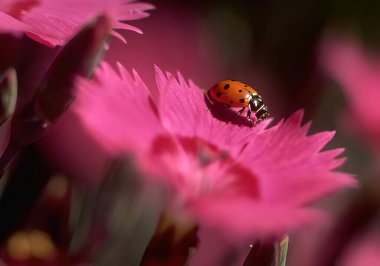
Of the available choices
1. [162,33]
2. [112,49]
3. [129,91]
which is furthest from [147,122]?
[162,33]

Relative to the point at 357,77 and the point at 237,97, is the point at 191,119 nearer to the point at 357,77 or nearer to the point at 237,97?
the point at 237,97

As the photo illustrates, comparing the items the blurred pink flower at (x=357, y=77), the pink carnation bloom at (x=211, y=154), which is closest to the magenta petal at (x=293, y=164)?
the pink carnation bloom at (x=211, y=154)

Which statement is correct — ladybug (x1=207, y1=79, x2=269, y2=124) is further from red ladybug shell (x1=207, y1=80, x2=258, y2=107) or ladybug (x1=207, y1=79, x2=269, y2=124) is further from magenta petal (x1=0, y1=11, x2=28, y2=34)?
magenta petal (x1=0, y1=11, x2=28, y2=34)

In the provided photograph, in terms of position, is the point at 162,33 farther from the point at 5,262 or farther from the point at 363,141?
the point at 5,262

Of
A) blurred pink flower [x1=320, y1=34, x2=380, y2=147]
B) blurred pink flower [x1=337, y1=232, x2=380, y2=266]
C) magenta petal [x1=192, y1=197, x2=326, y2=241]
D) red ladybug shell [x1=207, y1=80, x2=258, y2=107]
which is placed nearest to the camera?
magenta petal [x1=192, y1=197, x2=326, y2=241]

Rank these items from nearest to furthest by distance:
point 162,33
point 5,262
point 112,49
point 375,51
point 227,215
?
point 227,215 < point 5,262 < point 112,49 < point 162,33 < point 375,51

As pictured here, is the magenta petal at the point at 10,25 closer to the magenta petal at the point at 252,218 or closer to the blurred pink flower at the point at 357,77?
the magenta petal at the point at 252,218

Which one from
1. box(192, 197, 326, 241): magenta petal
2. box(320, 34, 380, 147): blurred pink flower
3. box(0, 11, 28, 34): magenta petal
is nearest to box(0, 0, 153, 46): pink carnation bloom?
box(0, 11, 28, 34): magenta petal
